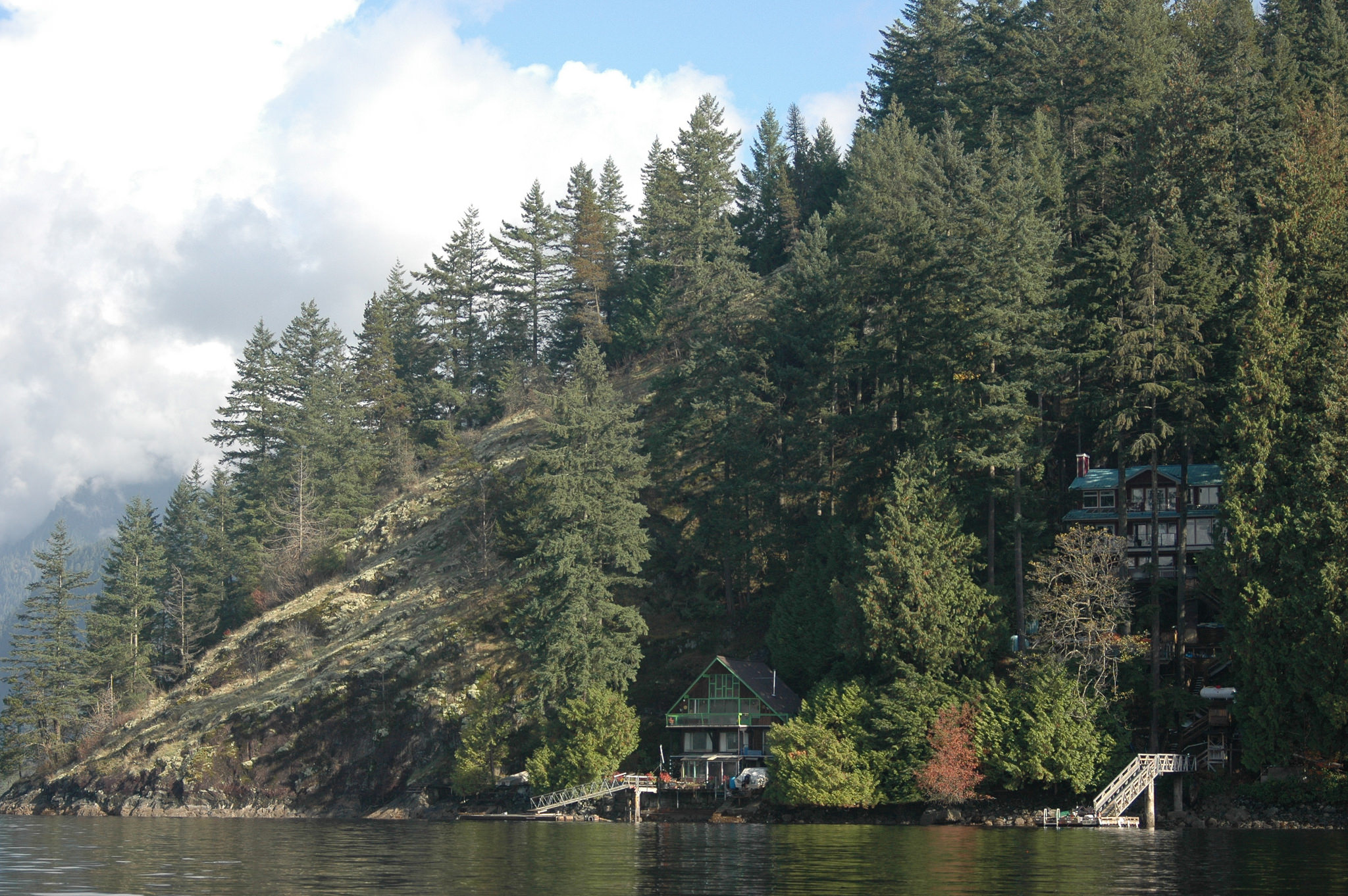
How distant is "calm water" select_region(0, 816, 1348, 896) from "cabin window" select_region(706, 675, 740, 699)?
1146 centimetres

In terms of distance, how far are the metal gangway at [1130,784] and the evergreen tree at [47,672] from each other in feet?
272

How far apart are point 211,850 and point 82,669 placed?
71.2 metres

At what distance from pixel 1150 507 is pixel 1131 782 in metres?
16.4

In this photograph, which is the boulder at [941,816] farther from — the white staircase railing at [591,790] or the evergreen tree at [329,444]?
the evergreen tree at [329,444]

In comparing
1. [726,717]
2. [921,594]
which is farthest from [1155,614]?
[726,717]

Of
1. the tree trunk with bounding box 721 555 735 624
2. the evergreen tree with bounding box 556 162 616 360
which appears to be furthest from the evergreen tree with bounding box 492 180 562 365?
the tree trunk with bounding box 721 555 735 624

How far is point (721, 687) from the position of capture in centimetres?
6794

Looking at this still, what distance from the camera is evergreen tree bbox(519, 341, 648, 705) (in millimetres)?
67562

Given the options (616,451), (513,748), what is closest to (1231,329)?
(616,451)

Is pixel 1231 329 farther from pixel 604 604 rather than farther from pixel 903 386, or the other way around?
pixel 604 604

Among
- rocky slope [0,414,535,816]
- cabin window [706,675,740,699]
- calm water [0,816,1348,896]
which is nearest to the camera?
calm water [0,816,1348,896]

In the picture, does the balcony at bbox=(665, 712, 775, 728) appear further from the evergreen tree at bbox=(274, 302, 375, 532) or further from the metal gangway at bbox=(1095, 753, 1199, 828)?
the evergreen tree at bbox=(274, 302, 375, 532)

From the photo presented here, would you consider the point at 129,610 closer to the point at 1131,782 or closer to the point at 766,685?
the point at 766,685

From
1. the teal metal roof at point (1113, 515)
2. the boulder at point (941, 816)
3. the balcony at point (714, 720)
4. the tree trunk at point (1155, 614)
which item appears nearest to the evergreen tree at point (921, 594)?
the boulder at point (941, 816)
